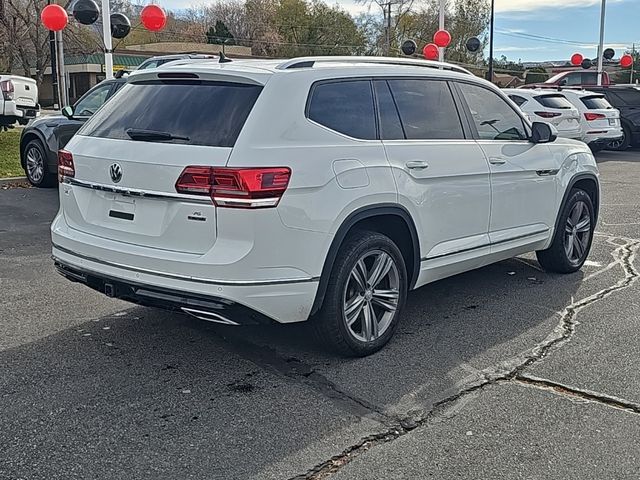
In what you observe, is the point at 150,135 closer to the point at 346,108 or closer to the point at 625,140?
the point at 346,108

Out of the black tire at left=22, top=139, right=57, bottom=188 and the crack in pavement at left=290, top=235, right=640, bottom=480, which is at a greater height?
the black tire at left=22, top=139, right=57, bottom=188

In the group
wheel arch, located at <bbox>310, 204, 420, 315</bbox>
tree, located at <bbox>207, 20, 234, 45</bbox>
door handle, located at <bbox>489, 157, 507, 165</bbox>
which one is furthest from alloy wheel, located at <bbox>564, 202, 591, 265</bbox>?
tree, located at <bbox>207, 20, 234, 45</bbox>

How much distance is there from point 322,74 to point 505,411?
2.25 meters

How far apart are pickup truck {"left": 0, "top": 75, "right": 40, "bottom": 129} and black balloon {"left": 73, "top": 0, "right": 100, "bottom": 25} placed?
130 inches

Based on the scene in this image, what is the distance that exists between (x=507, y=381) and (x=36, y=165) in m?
9.08

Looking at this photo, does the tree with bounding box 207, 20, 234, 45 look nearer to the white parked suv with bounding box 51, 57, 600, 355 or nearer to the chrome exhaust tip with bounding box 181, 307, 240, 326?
the white parked suv with bounding box 51, 57, 600, 355

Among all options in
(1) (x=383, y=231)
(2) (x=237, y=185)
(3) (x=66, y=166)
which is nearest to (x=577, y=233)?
(1) (x=383, y=231)

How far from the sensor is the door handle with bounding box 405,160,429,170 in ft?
16.1

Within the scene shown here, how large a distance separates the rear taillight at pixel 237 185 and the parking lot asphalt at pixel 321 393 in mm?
1069

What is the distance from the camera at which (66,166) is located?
190 inches

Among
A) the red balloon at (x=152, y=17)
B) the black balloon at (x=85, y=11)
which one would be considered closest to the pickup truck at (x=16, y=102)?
the black balloon at (x=85, y=11)

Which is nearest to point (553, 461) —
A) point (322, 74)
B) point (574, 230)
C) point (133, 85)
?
point (322, 74)

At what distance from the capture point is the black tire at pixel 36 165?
11.3 metres

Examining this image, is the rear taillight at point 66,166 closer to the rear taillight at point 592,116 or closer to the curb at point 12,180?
the curb at point 12,180
